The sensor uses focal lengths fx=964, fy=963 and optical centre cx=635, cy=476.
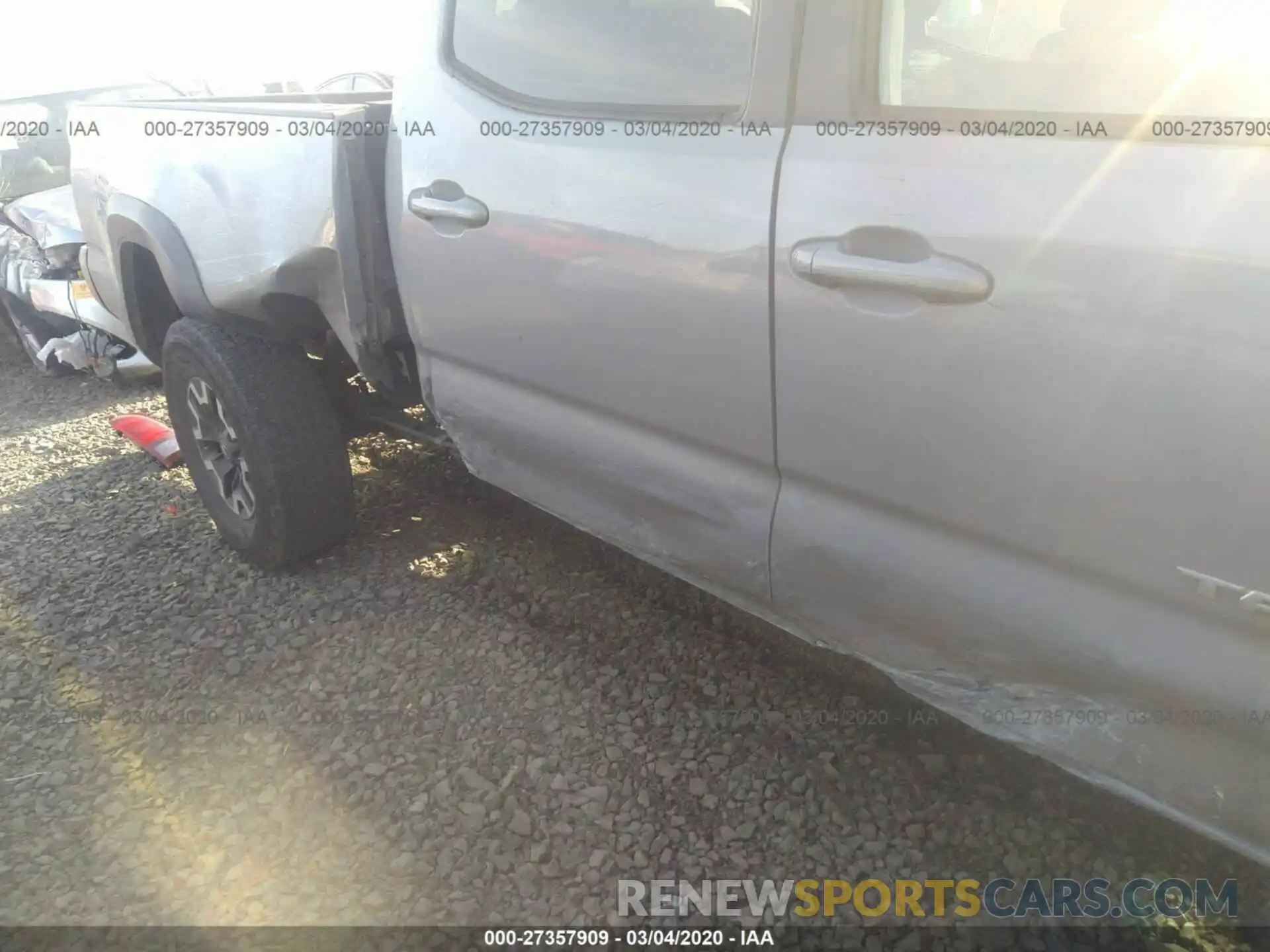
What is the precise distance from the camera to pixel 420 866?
199cm

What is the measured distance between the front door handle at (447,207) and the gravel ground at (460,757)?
3.81ft

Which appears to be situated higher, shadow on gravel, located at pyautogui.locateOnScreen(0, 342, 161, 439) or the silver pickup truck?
the silver pickup truck

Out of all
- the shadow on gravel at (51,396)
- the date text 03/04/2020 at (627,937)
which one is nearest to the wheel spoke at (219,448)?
the date text 03/04/2020 at (627,937)

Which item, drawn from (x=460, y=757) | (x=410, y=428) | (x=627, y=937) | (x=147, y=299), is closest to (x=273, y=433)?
(x=410, y=428)

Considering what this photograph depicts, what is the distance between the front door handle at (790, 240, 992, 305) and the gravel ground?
1.16 metres

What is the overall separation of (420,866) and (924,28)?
71.7 inches

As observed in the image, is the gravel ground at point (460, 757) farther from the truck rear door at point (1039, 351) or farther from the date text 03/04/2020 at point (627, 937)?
the truck rear door at point (1039, 351)

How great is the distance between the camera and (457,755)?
2.28m

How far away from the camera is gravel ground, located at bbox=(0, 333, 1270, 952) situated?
194cm

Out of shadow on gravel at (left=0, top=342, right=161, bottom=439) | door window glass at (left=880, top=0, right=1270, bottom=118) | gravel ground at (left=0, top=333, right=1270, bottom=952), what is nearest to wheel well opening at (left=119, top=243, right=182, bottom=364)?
gravel ground at (left=0, top=333, right=1270, bottom=952)

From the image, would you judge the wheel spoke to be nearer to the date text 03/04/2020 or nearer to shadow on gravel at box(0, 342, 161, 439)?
the date text 03/04/2020

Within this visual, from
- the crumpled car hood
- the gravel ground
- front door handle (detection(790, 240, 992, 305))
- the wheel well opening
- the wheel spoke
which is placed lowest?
the gravel ground

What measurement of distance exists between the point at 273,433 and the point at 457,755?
1.13 m

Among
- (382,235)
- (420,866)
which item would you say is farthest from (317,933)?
(382,235)
